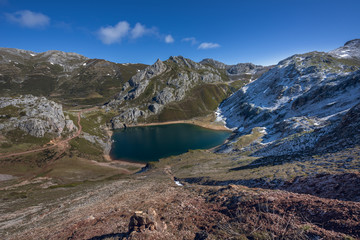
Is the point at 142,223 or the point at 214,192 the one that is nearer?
the point at 142,223

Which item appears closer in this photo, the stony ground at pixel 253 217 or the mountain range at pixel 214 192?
the stony ground at pixel 253 217

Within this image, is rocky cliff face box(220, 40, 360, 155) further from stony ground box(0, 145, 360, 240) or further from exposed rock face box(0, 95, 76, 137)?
exposed rock face box(0, 95, 76, 137)

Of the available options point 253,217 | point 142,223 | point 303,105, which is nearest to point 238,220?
point 253,217

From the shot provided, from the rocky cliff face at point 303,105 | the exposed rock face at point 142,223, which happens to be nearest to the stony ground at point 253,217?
the exposed rock face at point 142,223

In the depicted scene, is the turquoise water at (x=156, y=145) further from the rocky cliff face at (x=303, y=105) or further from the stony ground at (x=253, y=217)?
the stony ground at (x=253, y=217)

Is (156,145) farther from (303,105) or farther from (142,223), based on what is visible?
(142,223)

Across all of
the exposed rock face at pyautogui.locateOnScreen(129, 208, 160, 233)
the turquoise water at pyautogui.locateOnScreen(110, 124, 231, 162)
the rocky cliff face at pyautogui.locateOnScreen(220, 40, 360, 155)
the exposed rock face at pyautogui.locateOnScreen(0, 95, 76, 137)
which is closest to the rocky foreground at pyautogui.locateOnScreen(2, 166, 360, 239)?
the exposed rock face at pyautogui.locateOnScreen(129, 208, 160, 233)

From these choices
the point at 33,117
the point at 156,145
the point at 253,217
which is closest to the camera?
the point at 253,217
